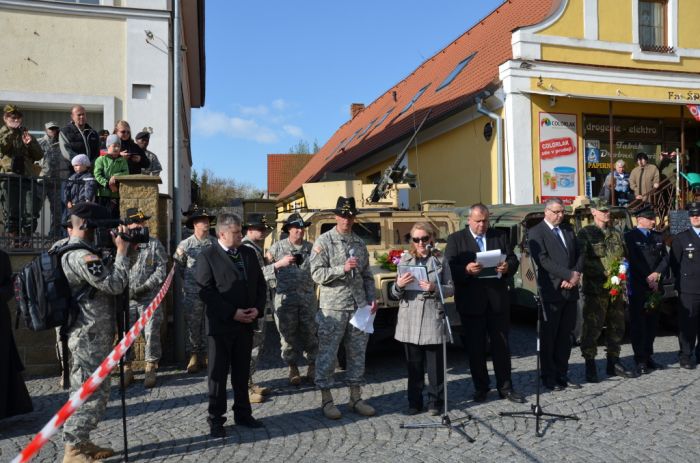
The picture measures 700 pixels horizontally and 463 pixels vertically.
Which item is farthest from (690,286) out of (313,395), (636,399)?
(313,395)

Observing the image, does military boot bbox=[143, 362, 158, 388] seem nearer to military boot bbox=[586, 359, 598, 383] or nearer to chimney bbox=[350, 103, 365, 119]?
military boot bbox=[586, 359, 598, 383]

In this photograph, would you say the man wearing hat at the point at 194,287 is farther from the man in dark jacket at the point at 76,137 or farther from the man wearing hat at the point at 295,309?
the man in dark jacket at the point at 76,137

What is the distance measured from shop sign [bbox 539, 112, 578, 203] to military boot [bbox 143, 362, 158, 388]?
9.62 meters

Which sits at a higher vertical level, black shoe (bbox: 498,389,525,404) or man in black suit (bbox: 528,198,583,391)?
man in black suit (bbox: 528,198,583,391)

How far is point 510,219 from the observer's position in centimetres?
948

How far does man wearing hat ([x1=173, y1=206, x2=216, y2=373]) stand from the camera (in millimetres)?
7324

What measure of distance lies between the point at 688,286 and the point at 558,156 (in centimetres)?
714

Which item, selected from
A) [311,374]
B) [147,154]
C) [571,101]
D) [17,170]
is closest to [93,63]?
[147,154]

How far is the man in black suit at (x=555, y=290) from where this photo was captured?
20.8 ft

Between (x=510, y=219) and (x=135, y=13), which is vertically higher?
(x=135, y=13)

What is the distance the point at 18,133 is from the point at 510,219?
6.88 meters

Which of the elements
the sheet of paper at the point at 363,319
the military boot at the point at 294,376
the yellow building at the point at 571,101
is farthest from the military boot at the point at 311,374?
the yellow building at the point at 571,101

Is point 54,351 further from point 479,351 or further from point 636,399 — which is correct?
point 636,399

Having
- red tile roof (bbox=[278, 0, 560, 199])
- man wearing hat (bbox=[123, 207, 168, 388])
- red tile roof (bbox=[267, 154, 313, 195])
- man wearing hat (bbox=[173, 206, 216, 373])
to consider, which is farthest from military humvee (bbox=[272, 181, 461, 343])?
red tile roof (bbox=[267, 154, 313, 195])
